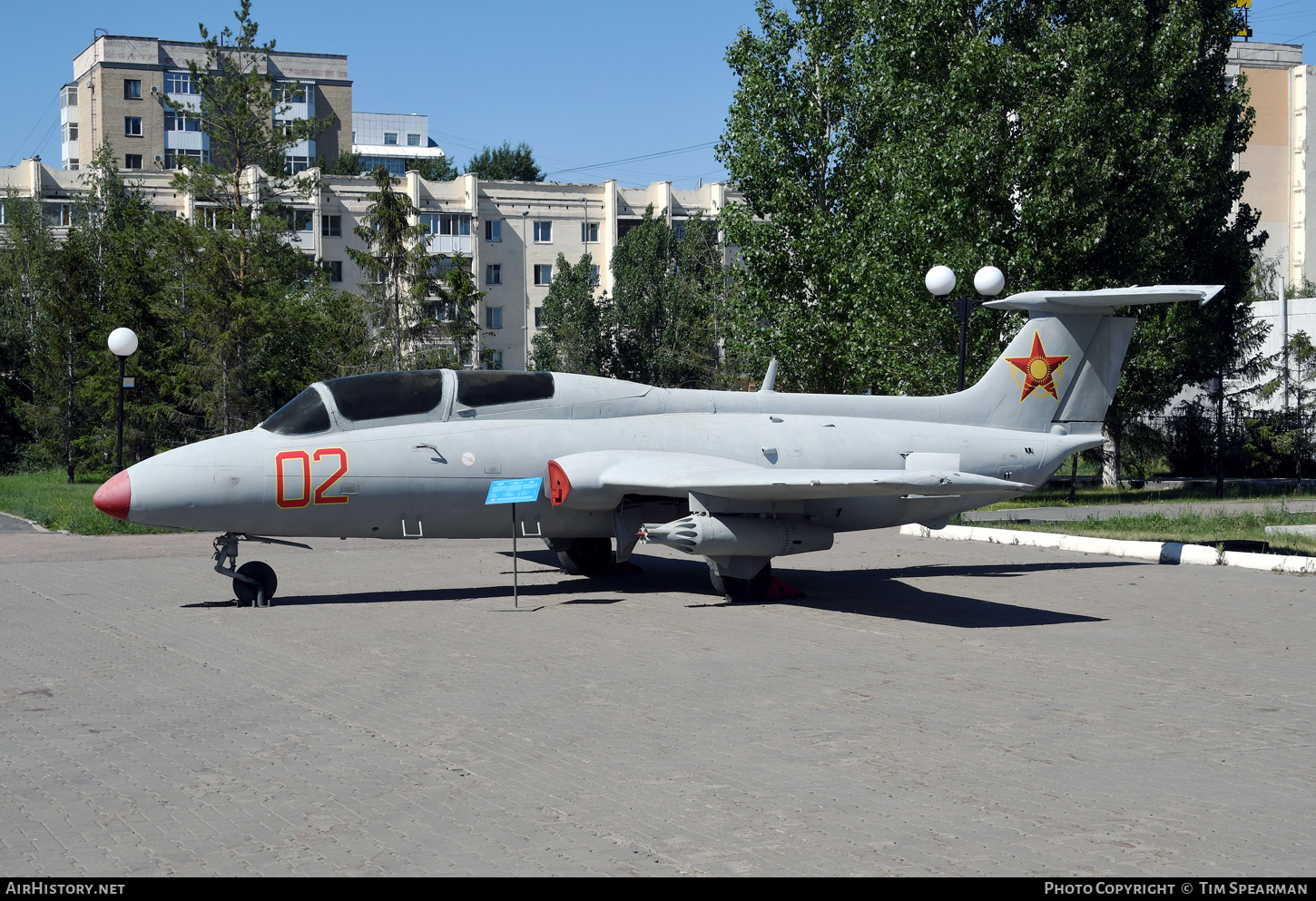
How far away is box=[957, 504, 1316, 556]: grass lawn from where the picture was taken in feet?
58.1

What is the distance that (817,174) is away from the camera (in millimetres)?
33969

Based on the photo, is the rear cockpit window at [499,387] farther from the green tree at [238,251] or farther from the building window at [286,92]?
the building window at [286,92]

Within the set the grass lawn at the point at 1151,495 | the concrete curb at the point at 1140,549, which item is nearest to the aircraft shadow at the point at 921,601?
the concrete curb at the point at 1140,549

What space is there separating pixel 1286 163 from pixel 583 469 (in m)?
67.8

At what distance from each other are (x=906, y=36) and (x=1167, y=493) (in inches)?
508

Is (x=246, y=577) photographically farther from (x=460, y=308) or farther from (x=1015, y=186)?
(x=460, y=308)

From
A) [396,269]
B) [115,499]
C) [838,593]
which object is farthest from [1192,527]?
[396,269]

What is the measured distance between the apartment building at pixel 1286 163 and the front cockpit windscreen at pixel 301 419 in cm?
6648

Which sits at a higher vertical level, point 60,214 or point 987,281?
point 60,214

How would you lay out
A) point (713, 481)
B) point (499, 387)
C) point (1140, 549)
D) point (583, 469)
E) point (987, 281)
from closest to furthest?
point (713, 481) < point (583, 469) < point (499, 387) < point (1140, 549) < point (987, 281)

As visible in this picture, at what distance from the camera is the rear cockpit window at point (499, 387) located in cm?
1337

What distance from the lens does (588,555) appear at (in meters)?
15.0
